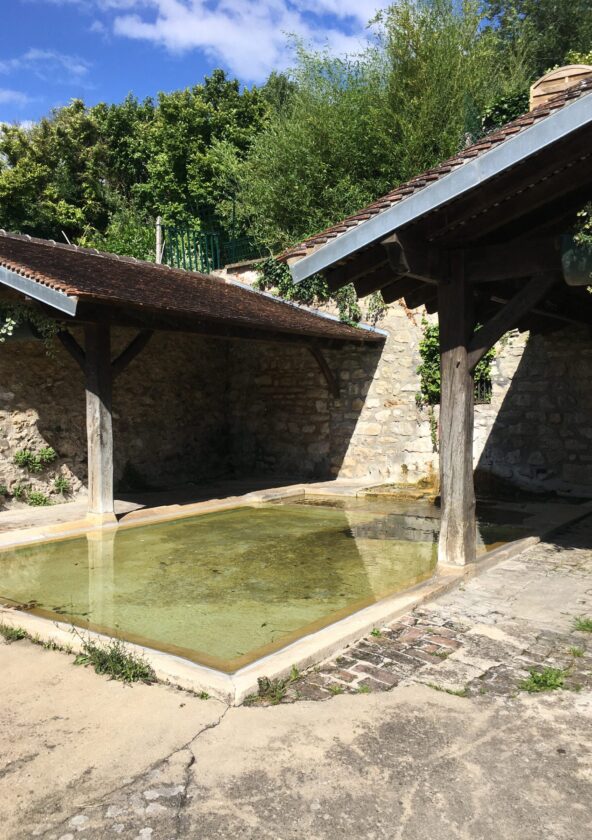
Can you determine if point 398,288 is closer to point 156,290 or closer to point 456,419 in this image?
point 456,419

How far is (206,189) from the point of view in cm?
1905

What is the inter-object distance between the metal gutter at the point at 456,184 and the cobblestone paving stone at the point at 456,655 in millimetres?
2246

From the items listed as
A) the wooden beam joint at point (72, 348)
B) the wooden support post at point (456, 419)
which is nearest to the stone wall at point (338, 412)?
the wooden beam joint at point (72, 348)

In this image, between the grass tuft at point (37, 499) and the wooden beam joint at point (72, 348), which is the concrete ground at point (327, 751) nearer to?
the wooden beam joint at point (72, 348)

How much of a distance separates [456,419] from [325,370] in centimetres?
559

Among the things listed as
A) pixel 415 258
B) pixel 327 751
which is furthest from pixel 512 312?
pixel 327 751

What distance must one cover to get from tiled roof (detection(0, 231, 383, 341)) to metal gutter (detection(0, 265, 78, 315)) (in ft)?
0.12

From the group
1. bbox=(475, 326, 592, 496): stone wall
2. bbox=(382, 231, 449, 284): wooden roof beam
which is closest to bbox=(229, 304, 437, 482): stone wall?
bbox=(475, 326, 592, 496): stone wall

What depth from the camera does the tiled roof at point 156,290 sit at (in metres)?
6.48

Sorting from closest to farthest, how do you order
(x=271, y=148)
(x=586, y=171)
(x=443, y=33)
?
(x=586, y=171)
(x=443, y=33)
(x=271, y=148)

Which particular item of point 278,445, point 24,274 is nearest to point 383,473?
point 278,445

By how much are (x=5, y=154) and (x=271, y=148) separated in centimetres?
1087

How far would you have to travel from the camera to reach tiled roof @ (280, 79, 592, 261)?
138 inches

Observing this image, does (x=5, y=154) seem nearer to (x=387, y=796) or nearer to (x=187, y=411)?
(x=187, y=411)
